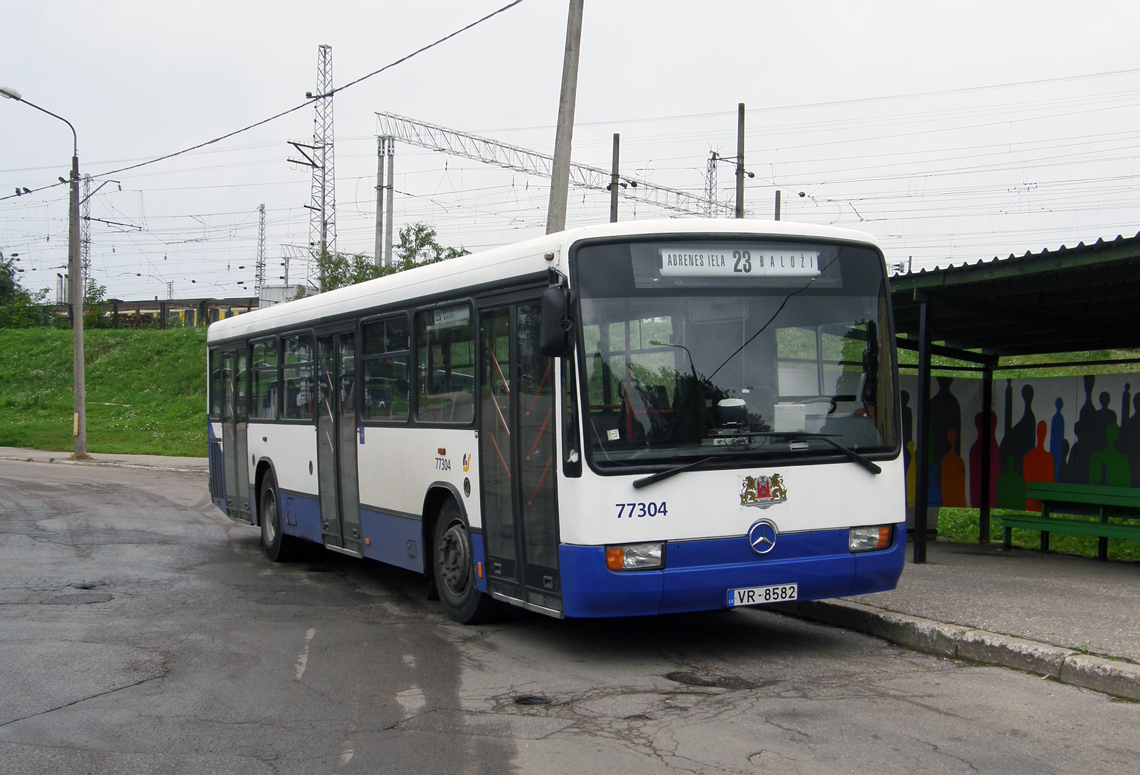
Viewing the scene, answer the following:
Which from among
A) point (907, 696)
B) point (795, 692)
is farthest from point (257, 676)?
point (907, 696)

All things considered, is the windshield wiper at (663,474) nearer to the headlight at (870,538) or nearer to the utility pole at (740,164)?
the headlight at (870,538)

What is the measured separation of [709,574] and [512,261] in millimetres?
2611

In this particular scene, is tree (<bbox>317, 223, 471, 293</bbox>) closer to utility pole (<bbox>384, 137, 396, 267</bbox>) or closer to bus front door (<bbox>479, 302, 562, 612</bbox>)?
utility pole (<bbox>384, 137, 396, 267</bbox>)

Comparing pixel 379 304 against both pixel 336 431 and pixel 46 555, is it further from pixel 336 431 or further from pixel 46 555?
pixel 46 555

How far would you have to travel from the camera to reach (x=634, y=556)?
22.5 feet

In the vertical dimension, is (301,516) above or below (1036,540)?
above

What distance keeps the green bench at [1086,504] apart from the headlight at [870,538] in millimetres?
4824

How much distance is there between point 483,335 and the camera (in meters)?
8.21

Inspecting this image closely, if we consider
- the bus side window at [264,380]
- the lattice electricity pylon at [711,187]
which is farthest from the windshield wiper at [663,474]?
the lattice electricity pylon at [711,187]

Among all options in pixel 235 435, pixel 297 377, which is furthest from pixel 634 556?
pixel 235 435

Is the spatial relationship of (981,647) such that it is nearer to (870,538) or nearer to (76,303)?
(870,538)

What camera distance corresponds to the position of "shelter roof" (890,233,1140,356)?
382 inches

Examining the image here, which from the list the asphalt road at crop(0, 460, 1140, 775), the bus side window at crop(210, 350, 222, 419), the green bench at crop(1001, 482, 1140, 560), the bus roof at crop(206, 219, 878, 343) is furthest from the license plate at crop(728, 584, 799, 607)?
the bus side window at crop(210, 350, 222, 419)

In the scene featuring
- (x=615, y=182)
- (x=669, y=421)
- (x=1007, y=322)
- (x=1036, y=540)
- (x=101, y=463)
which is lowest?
(x=1036, y=540)
